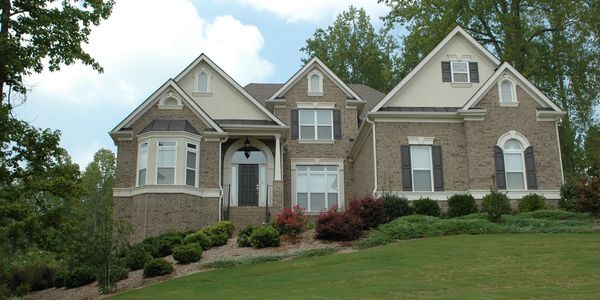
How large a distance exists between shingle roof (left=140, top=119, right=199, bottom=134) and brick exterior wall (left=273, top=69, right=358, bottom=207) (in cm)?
530

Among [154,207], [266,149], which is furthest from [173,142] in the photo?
[266,149]

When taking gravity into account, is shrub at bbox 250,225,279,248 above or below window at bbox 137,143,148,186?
below

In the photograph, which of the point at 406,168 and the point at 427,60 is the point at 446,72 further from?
the point at 406,168

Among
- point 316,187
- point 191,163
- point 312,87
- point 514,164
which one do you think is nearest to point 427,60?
point 514,164

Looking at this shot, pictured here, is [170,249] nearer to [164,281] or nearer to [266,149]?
[164,281]

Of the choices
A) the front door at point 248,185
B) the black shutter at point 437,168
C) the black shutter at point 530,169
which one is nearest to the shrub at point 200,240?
the front door at point 248,185

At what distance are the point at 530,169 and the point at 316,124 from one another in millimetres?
9643

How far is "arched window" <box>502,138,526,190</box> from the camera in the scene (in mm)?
26266

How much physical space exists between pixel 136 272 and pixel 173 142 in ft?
23.3

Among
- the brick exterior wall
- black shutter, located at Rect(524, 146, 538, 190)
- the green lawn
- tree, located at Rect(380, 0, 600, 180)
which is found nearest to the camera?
the green lawn

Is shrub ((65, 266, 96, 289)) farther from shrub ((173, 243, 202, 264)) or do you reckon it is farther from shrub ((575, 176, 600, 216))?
shrub ((575, 176, 600, 216))

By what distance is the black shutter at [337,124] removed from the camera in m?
30.8

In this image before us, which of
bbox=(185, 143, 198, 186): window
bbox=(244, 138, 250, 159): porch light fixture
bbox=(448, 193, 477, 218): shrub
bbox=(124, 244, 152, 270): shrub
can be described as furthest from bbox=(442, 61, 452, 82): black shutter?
bbox=(124, 244, 152, 270): shrub

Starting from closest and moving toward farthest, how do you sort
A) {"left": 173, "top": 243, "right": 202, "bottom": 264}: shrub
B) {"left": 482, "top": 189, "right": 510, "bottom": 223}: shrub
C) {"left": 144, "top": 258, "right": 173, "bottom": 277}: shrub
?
{"left": 144, "top": 258, "right": 173, "bottom": 277}: shrub, {"left": 173, "top": 243, "right": 202, "bottom": 264}: shrub, {"left": 482, "top": 189, "right": 510, "bottom": 223}: shrub
